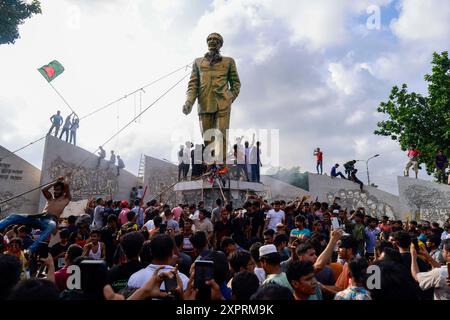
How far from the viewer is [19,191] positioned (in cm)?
1499

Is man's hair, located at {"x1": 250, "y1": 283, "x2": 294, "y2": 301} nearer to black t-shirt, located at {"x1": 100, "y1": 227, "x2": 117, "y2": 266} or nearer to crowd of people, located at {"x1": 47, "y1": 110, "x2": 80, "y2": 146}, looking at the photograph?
black t-shirt, located at {"x1": 100, "y1": 227, "x2": 117, "y2": 266}

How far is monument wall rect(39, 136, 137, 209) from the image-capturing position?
53.1 ft

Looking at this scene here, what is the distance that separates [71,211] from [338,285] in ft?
35.7

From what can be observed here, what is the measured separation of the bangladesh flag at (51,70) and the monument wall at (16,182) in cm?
343

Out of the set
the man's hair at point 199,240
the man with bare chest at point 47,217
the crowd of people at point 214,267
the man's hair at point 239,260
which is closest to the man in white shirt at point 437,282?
the crowd of people at point 214,267

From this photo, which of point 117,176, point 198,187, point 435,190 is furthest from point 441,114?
point 117,176

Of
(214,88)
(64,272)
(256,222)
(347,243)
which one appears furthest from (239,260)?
(214,88)

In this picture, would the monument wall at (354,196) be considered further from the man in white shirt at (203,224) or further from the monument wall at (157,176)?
the man in white shirt at (203,224)

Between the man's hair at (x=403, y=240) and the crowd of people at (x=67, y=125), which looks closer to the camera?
the man's hair at (x=403, y=240)

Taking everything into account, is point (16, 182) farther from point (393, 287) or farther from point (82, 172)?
point (393, 287)

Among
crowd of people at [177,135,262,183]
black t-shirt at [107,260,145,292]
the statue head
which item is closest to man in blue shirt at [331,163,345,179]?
crowd of people at [177,135,262,183]

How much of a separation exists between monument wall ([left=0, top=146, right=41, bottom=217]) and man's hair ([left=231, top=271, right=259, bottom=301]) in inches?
562

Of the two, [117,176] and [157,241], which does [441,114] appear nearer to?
[117,176]

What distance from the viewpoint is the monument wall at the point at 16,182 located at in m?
14.7
